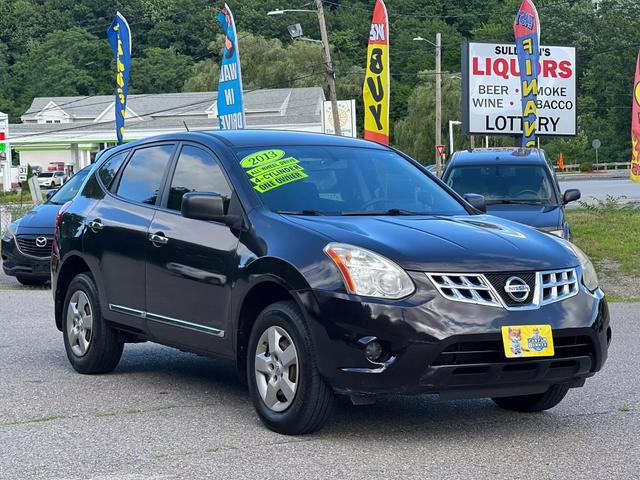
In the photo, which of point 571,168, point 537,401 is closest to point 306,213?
point 537,401

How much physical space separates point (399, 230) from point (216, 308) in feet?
4.20

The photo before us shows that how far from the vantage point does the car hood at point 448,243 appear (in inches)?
243

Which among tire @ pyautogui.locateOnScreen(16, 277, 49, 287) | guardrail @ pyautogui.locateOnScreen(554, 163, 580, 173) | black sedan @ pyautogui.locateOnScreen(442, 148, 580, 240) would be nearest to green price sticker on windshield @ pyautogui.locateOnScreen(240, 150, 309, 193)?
black sedan @ pyautogui.locateOnScreen(442, 148, 580, 240)

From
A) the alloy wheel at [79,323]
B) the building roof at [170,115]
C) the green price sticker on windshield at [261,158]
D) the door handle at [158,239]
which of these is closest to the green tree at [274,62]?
the building roof at [170,115]

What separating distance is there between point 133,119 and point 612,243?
73.7 meters

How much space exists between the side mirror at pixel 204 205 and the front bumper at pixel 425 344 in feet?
3.30

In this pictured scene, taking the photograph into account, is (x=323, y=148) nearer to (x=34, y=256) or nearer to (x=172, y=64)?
(x=34, y=256)

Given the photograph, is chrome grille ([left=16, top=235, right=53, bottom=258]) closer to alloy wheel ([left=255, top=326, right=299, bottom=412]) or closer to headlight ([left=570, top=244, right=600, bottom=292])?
alloy wheel ([left=255, top=326, right=299, bottom=412])

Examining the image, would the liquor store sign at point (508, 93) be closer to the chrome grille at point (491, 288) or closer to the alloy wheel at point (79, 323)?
the alloy wheel at point (79, 323)

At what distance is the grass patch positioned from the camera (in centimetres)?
1646

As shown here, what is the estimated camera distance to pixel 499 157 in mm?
16734

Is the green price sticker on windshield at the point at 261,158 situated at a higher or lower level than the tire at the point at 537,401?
higher

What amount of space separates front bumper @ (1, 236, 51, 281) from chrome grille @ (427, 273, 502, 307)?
1113 cm

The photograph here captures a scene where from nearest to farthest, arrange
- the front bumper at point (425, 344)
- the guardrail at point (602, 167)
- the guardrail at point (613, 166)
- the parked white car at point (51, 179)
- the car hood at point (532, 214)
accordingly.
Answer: the front bumper at point (425, 344) → the car hood at point (532, 214) → the parked white car at point (51, 179) → the guardrail at point (602, 167) → the guardrail at point (613, 166)
